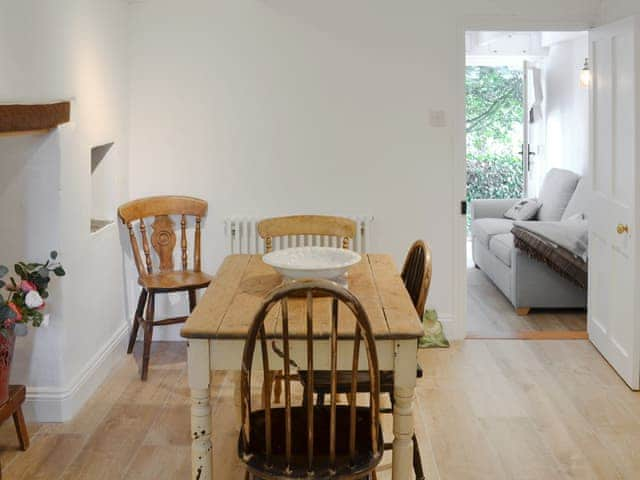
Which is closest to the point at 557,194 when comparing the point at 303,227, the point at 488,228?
the point at 488,228

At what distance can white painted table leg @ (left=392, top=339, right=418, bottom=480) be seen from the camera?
2.66 metres

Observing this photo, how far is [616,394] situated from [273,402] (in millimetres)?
1656

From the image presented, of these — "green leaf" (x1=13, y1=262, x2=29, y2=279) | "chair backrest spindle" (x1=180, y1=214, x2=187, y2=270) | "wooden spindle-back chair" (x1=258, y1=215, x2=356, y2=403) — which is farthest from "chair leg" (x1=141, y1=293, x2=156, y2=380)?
"green leaf" (x1=13, y1=262, x2=29, y2=279)

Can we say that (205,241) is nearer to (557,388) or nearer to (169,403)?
(169,403)

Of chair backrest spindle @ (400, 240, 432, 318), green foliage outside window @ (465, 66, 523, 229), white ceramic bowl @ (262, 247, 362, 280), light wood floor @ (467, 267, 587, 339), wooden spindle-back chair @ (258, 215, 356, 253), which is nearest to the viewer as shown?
white ceramic bowl @ (262, 247, 362, 280)

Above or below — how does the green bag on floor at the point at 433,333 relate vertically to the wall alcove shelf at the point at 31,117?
below

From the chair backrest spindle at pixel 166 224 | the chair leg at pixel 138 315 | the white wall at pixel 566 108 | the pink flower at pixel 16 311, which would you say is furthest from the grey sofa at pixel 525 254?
the pink flower at pixel 16 311

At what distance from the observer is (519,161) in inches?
352

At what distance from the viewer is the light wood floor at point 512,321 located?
211 inches

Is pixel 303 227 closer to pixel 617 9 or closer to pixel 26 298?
pixel 26 298

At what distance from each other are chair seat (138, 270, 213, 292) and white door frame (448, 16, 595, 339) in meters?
1.48

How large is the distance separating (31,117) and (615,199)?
2874mm

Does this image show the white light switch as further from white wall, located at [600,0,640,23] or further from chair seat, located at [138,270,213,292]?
chair seat, located at [138,270,213,292]

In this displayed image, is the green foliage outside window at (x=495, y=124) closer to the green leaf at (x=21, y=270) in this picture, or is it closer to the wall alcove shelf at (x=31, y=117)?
the wall alcove shelf at (x=31, y=117)
